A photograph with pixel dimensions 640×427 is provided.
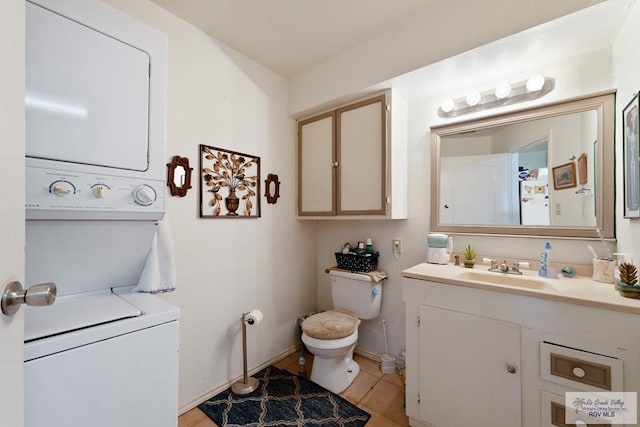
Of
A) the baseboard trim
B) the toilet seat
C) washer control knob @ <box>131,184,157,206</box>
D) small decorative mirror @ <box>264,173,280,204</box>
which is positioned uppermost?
small decorative mirror @ <box>264,173,280,204</box>

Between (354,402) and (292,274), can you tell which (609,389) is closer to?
(354,402)

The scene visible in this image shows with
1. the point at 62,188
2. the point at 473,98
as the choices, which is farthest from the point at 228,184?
the point at 473,98

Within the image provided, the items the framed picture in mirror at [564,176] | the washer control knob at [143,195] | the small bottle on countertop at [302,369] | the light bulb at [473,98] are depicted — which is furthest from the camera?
the small bottle on countertop at [302,369]

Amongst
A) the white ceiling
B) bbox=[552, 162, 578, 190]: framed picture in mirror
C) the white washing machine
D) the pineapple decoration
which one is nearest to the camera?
the white washing machine

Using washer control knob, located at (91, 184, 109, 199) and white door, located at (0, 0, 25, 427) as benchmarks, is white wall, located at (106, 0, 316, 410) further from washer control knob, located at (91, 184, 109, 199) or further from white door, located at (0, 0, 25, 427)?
white door, located at (0, 0, 25, 427)

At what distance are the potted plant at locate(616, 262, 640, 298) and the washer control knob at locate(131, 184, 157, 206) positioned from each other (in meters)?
1.95

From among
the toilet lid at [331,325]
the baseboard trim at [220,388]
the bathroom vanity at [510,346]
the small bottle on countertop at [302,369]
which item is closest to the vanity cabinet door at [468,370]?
the bathroom vanity at [510,346]

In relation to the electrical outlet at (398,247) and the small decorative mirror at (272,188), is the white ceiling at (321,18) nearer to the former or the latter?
the small decorative mirror at (272,188)

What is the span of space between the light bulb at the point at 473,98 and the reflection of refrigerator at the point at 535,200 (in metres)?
0.57

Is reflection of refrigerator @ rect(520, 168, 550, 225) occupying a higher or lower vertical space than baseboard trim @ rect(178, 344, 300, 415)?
higher

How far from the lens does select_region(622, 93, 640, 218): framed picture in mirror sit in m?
1.15

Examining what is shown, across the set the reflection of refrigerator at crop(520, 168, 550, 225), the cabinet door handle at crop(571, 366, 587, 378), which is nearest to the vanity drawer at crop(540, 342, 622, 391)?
the cabinet door handle at crop(571, 366, 587, 378)

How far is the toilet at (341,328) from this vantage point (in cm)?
181

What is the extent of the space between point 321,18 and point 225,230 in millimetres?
1510
